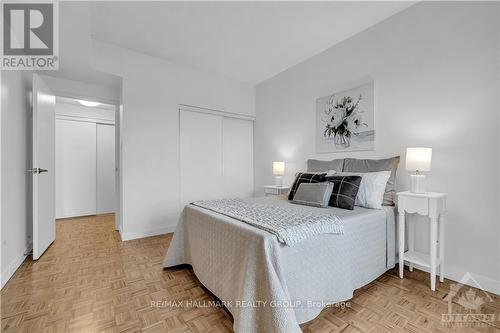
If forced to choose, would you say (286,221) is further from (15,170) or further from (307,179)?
(15,170)

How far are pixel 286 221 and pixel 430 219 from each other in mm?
1397

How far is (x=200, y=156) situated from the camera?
385 centimetres

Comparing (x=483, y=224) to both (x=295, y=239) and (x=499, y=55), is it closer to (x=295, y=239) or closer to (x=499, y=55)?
(x=499, y=55)

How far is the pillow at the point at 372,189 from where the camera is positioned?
82.6 inches

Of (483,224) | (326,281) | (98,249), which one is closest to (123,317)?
(326,281)

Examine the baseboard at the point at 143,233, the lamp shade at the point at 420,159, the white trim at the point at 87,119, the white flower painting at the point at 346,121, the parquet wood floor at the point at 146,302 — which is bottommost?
the parquet wood floor at the point at 146,302

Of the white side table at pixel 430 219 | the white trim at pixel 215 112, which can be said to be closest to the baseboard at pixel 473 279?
the white side table at pixel 430 219

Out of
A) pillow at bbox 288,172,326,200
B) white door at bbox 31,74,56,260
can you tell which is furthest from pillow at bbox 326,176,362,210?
white door at bbox 31,74,56,260

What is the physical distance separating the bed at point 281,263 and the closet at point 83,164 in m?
3.51

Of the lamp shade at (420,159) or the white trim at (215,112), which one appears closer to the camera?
the lamp shade at (420,159)

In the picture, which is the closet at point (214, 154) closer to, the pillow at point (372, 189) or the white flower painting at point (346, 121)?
the white flower painting at point (346, 121)

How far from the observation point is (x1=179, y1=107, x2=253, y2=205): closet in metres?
3.69

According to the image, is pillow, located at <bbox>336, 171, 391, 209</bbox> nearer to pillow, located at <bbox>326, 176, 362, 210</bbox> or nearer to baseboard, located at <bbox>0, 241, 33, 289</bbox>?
pillow, located at <bbox>326, 176, 362, 210</bbox>

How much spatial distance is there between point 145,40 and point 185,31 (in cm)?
61
